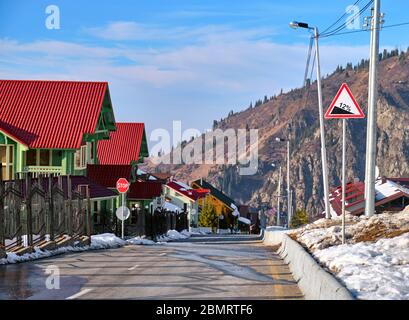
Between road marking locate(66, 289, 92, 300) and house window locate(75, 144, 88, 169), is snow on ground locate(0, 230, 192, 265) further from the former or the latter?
house window locate(75, 144, 88, 169)

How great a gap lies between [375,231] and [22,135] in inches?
1046

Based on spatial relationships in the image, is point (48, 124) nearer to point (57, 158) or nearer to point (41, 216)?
point (57, 158)

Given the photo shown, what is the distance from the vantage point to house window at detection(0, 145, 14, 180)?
40.8 m

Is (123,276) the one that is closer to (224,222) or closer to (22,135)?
(22,135)

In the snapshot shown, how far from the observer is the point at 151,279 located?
1356 centimetres

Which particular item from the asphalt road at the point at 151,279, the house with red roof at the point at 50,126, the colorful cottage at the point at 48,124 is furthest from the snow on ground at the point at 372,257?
the colorful cottage at the point at 48,124

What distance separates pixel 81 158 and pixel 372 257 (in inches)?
1294

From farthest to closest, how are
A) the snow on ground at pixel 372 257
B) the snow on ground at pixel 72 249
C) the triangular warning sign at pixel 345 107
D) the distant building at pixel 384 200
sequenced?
the distant building at pixel 384 200 → the snow on ground at pixel 72 249 → the triangular warning sign at pixel 345 107 → the snow on ground at pixel 372 257

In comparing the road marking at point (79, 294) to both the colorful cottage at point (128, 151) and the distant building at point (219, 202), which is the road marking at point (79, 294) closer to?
the colorful cottage at point (128, 151)

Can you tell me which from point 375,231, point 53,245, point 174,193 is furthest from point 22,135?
point 174,193

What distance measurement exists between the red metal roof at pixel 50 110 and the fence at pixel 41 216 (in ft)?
47.7

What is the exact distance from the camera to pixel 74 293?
11.3 metres

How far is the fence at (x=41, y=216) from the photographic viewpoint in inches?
770

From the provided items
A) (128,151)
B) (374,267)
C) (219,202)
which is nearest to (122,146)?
(128,151)
